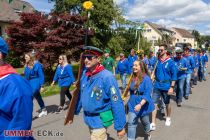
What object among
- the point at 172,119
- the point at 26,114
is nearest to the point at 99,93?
the point at 26,114

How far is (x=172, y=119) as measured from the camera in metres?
8.34

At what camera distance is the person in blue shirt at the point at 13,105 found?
2.36 m

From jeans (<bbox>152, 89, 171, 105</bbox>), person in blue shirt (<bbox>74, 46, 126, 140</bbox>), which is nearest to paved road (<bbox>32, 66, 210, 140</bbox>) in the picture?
jeans (<bbox>152, 89, 171, 105</bbox>)

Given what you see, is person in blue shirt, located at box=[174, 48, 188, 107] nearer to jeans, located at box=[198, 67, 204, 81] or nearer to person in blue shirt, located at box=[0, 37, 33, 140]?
jeans, located at box=[198, 67, 204, 81]

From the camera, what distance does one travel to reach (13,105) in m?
2.37

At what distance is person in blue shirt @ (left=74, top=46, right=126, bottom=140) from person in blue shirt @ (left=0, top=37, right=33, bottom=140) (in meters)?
1.38

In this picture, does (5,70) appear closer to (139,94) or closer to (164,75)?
(139,94)

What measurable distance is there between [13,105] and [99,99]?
152 cm

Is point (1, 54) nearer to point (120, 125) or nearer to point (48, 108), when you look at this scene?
point (120, 125)

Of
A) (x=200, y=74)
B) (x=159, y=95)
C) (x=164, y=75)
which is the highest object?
(x=164, y=75)

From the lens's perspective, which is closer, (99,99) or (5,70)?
(5,70)

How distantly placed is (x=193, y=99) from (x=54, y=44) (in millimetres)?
8008

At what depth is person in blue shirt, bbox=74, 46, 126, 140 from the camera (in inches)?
146

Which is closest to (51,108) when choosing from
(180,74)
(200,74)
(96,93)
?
(180,74)
